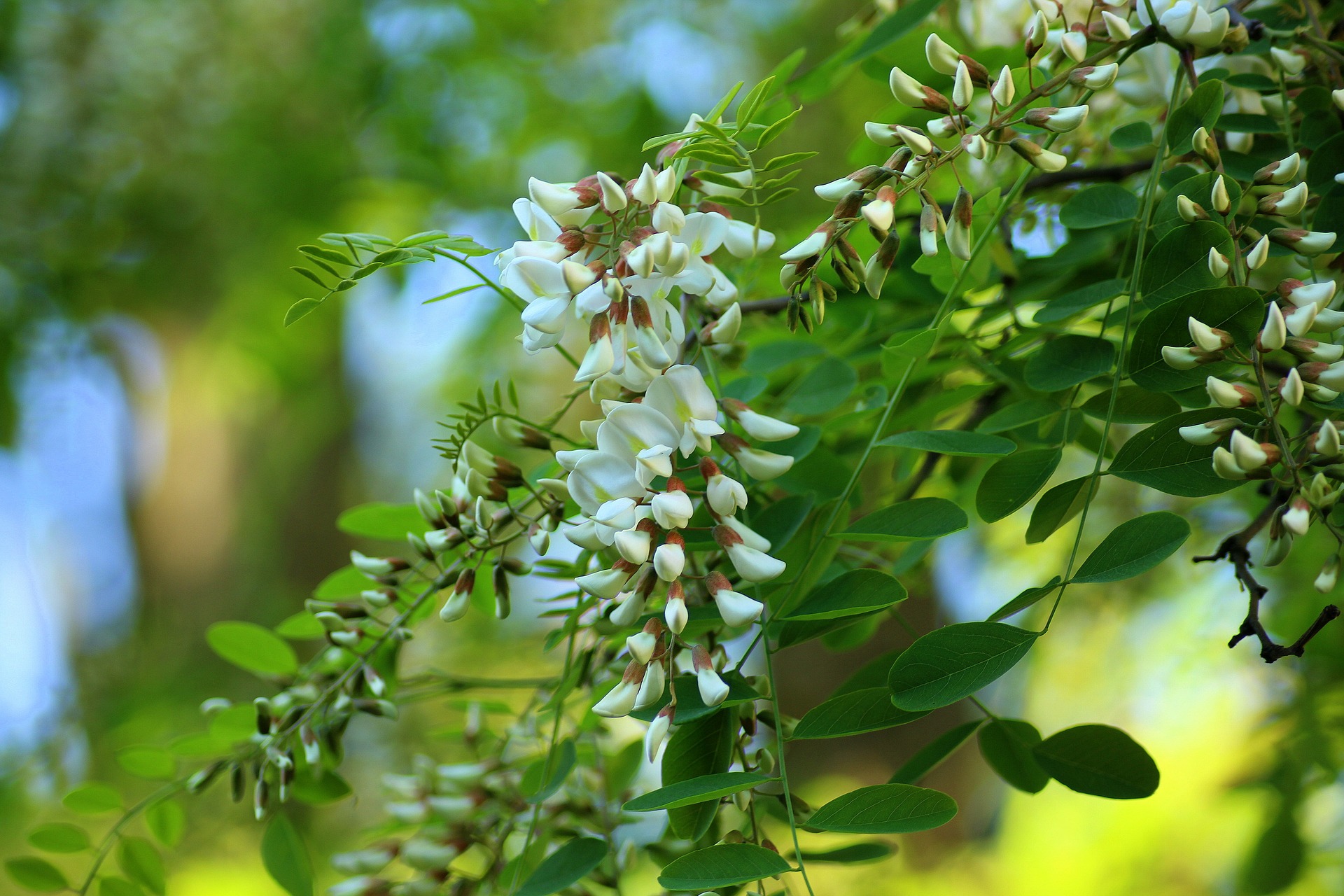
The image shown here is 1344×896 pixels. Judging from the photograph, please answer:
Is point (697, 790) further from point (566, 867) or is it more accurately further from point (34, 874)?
point (34, 874)

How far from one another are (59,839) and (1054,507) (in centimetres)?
61

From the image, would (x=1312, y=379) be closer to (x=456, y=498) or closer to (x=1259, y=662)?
(x=456, y=498)

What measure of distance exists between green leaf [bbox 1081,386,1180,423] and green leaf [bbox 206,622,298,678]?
19.7 inches

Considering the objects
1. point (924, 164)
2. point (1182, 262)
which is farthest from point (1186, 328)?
point (924, 164)

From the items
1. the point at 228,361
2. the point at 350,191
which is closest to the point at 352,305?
the point at 228,361

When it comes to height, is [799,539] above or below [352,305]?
below

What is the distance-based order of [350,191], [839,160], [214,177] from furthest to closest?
[214,177] → [350,191] → [839,160]

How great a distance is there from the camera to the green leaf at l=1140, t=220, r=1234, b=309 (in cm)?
39

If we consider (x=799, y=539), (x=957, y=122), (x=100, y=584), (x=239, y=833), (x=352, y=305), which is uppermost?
(x=352, y=305)

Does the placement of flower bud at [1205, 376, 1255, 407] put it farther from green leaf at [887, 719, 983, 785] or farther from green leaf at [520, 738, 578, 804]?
green leaf at [520, 738, 578, 804]

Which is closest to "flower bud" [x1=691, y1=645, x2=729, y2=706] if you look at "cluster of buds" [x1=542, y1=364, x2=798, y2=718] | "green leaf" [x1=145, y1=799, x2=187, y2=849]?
"cluster of buds" [x1=542, y1=364, x2=798, y2=718]

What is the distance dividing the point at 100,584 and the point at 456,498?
9.83ft

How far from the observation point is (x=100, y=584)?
2941 mm

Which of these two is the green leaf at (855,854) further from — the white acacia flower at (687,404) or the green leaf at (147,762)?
the green leaf at (147,762)
